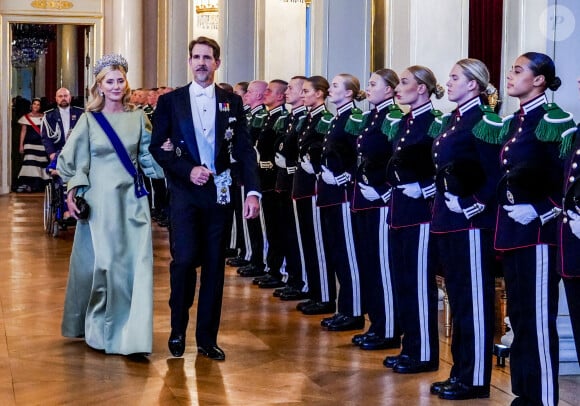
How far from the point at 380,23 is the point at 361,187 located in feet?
11.0

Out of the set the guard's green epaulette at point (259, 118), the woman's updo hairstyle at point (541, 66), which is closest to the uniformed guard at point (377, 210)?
the woman's updo hairstyle at point (541, 66)

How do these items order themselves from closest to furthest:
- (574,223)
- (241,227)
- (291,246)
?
(574,223) → (291,246) → (241,227)

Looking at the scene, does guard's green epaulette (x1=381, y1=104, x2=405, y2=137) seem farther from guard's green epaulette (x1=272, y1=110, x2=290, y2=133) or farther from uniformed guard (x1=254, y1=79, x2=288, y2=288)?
uniformed guard (x1=254, y1=79, x2=288, y2=288)

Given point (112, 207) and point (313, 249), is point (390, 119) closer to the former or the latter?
point (112, 207)

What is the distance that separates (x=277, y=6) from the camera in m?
12.0

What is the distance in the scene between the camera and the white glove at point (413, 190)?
5660 mm

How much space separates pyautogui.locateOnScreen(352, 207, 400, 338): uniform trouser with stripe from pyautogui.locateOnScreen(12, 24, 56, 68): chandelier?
1633 centimetres

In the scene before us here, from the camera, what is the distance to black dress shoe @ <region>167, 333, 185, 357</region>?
6.04 metres

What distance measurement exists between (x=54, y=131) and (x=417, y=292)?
7.17m

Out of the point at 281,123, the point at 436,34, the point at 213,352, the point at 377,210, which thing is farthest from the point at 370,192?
the point at 281,123

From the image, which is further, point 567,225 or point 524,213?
point 524,213

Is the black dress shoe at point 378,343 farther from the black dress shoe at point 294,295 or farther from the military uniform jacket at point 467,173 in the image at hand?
the black dress shoe at point 294,295

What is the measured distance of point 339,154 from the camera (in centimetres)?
690

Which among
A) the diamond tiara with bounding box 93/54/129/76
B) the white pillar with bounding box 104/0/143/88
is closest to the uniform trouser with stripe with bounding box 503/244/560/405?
the diamond tiara with bounding box 93/54/129/76
